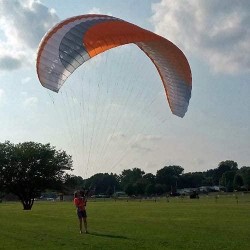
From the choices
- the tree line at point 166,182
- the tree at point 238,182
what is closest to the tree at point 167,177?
the tree line at point 166,182

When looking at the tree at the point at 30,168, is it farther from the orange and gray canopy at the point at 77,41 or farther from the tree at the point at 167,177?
the tree at the point at 167,177

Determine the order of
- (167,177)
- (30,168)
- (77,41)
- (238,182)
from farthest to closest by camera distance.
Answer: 1. (167,177)
2. (238,182)
3. (30,168)
4. (77,41)

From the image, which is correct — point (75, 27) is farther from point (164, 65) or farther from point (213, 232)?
point (213, 232)

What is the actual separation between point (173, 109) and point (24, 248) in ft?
31.1

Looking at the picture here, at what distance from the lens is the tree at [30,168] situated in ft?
210

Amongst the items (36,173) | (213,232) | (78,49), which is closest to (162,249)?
(213,232)

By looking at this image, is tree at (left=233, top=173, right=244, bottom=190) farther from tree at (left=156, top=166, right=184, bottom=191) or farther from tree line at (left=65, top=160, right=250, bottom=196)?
tree at (left=156, top=166, right=184, bottom=191)

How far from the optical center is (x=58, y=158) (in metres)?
69.2

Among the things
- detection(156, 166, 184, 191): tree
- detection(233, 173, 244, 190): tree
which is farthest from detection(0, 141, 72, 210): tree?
detection(156, 166, 184, 191): tree

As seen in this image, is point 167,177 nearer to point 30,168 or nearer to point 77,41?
point 30,168

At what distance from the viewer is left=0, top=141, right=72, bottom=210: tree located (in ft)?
210

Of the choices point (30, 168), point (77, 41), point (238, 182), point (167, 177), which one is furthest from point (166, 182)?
point (77, 41)

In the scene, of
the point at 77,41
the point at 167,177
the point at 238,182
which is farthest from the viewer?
the point at 167,177

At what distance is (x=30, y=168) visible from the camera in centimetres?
6606
